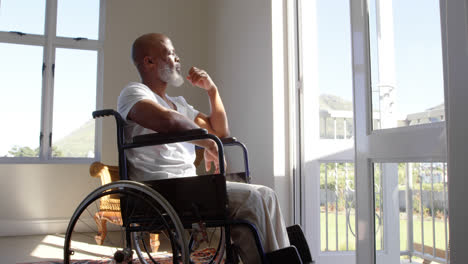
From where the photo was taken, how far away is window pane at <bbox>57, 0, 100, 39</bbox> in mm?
4598

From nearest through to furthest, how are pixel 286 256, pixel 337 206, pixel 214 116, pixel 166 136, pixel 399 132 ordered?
pixel 286 256 < pixel 166 136 < pixel 399 132 < pixel 214 116 < pixel 337 206

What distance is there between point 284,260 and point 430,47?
85 cm

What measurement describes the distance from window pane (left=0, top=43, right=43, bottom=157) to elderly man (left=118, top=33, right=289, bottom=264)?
10.2ft

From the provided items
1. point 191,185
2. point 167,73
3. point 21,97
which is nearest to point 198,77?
point 167,73

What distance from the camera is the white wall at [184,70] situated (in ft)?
9.62

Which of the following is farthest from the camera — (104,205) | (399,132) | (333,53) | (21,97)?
(21,97)

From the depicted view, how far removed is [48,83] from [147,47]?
10.3 ft

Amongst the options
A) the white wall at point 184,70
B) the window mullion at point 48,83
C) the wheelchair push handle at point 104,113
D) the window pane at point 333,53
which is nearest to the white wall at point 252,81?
the white wall at point 184,70

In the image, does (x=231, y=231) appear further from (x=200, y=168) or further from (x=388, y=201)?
(x=200, y=168)

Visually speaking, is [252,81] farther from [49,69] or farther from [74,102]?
[49,69]

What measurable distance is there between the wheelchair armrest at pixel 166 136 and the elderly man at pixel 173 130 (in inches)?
2.6

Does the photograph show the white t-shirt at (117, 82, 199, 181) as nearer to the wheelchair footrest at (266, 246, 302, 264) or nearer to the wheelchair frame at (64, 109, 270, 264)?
the wheelchair frame at (64, 109, 270, 264)

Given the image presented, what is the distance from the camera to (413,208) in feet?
5.07

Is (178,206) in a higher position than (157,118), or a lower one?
lower
